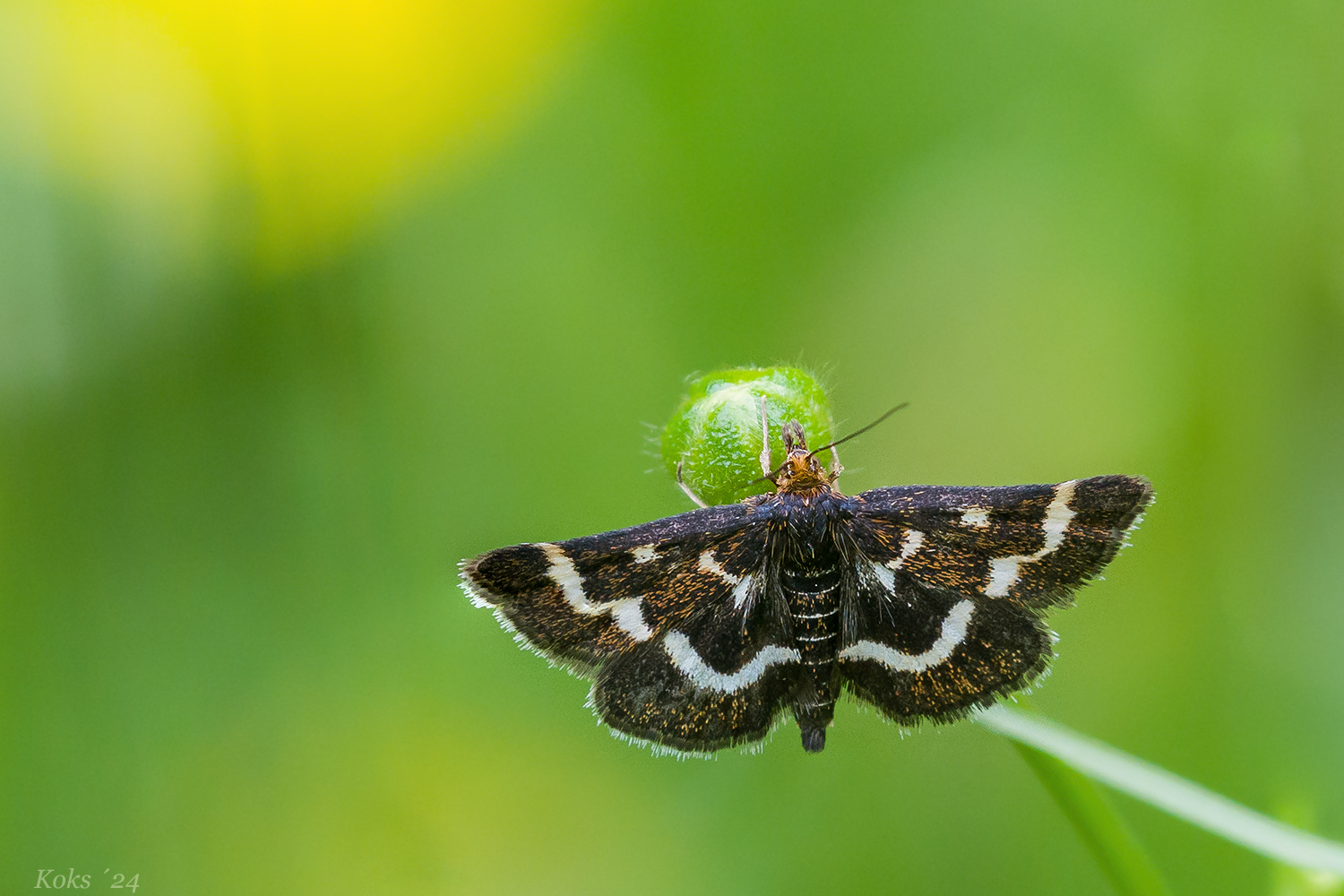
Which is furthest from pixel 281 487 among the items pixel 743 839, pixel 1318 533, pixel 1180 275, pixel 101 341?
pixel 1318 533

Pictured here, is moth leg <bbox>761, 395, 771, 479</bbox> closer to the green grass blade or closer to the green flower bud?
the green flower bud

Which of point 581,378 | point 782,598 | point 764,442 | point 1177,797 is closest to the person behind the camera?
point 1177,797

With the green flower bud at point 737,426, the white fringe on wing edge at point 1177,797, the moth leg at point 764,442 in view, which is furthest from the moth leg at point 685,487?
the white fringe on wing edge at point 1177,797

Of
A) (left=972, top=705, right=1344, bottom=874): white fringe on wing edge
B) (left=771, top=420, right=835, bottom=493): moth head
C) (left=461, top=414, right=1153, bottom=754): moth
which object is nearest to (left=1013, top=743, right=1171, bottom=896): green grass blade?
(left=972, top=705, right=1344, bottom=874): white fringe on wing edge

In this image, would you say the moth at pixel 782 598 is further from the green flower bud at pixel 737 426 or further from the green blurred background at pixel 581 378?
the green blurred background at pixel 581 378

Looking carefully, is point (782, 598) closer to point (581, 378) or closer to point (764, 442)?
point (764, 442)

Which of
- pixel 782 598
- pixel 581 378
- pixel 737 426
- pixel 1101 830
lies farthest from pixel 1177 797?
pixel 581 378

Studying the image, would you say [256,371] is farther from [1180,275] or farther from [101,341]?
[1180,275]
